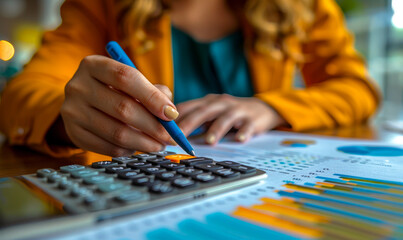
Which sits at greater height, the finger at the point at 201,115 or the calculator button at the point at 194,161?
the finger at the point at 201,115

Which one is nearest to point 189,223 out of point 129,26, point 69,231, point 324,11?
point 69,231

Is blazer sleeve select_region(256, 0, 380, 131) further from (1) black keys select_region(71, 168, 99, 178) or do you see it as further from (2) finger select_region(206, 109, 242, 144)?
(1) black keys select_region(71, 168, 99, 178)

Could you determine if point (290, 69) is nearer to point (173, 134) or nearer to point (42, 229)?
point (173, 134)

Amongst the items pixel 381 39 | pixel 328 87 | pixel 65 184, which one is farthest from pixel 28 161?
pixel 381 39

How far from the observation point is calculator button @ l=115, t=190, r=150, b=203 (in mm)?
146

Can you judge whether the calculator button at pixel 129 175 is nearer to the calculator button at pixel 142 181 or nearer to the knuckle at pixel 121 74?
the calculator button at pixel 142 181

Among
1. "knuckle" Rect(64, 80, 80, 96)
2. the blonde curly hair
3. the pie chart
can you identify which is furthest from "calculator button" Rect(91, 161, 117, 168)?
the blonde curly hair

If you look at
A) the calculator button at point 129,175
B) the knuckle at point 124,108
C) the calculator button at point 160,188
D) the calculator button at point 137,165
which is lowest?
the calculator button at point 160,188

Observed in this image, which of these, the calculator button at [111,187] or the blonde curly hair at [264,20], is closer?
the calculator button at [111,187]

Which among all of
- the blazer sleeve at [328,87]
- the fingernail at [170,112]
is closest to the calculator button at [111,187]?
the fingernail at [170,112]

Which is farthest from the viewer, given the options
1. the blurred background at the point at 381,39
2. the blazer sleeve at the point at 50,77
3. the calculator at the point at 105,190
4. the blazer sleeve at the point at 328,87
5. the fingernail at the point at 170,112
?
the blurred background at the point at 381,39

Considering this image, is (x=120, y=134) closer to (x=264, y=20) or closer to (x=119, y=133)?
(x=119, y=133)

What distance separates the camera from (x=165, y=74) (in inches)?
23.8

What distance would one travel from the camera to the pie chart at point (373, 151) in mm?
318
